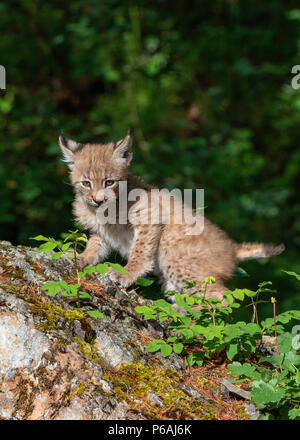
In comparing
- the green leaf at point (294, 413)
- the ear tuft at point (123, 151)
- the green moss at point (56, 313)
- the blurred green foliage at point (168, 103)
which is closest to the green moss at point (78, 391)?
the green moss at point (56, 313)

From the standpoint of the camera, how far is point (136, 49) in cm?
794

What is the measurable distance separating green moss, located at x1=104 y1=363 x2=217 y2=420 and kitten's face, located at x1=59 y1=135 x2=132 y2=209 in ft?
5.81

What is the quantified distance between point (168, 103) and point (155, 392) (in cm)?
646

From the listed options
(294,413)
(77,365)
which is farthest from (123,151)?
(294,413)

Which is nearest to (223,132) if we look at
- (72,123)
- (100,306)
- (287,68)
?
(287,68)

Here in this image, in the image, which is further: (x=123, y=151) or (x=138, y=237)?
(x=123, y=151)

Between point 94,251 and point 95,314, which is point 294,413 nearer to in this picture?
point 95,314

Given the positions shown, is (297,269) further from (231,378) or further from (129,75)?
(231,378)

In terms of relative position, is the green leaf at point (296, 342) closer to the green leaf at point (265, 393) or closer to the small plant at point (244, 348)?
the small plant at point (244, 348)

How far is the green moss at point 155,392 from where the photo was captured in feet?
7.73

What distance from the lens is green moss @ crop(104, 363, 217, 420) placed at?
236 centimetres

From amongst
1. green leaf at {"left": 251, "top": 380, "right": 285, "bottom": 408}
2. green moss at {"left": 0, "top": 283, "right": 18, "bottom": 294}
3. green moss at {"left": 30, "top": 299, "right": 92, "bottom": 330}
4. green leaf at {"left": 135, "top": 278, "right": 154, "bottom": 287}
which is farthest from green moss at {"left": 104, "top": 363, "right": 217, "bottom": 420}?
green leaf at {"left": 135, "top": 278, "right": 154, "bottom": 287}

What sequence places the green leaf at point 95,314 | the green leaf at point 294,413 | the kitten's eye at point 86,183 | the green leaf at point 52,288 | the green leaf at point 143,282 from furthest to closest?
1. the kitten's eye at point 86,183
2. the green leaf at point 143,282
3. the green leaf at point 95,314
4. the green leaf at point 52,288
5. the green leaf at point 294,413

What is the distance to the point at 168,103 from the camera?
8.38 metres
